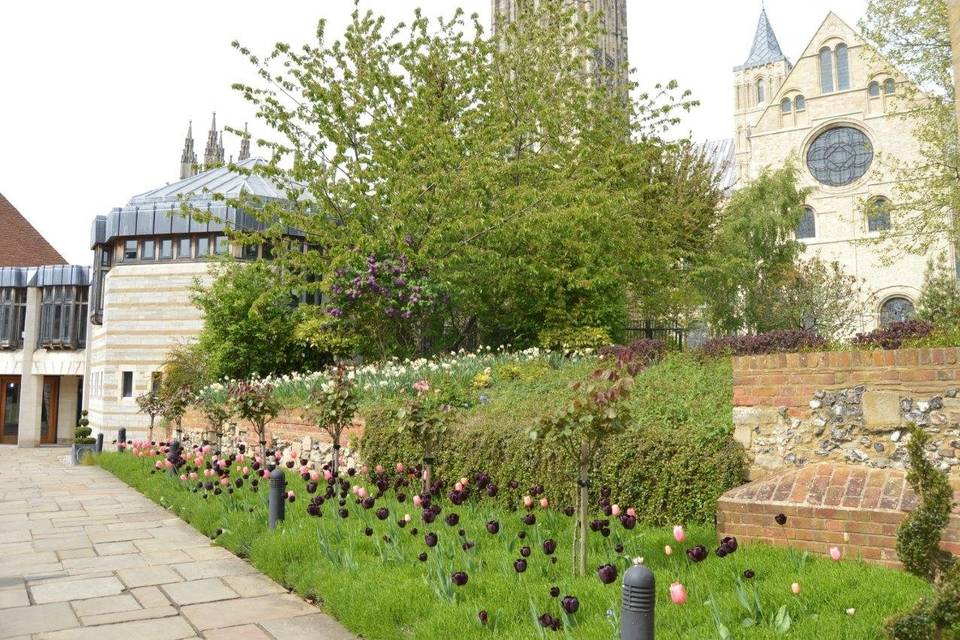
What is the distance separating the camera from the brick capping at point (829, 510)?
197 inches

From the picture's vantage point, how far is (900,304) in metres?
36.0

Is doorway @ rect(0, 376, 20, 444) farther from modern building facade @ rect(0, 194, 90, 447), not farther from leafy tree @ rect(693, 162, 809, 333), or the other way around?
leafy tree @ rect(693, 162, 809, 333)

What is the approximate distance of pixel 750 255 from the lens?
79.2 ft

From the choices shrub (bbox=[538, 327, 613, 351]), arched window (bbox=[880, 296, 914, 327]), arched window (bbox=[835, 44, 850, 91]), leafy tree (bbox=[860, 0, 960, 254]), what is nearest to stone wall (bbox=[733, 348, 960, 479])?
shrub (bbox=[538, 327, 613, 351])

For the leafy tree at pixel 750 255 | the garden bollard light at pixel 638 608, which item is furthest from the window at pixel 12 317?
the garden bollard light at pixel 638 608

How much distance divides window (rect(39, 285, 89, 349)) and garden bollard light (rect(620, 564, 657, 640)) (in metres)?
40.8

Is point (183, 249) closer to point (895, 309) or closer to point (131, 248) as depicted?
point (131, 248)

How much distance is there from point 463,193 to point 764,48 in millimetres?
54197

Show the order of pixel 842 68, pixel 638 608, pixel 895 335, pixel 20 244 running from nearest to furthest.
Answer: pixel 638 608 → pixel 895 335 → pixel 842 68 → pixel 20 244

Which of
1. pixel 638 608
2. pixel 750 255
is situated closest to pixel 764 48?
pixel 750 255

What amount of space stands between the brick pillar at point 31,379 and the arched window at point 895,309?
44.0 metres

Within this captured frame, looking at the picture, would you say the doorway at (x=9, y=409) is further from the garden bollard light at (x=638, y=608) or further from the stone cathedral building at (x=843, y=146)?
the garden bollard light at (x=638, y=608)

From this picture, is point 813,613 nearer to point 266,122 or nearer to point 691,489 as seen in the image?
point 691,489

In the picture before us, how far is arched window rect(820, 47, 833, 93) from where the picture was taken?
1556 inches
